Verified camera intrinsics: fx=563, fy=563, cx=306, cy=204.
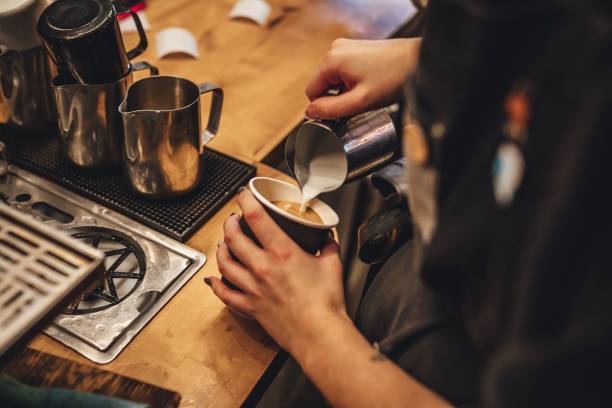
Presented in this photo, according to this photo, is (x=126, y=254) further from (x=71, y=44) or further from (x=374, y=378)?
(x=374, y=378)

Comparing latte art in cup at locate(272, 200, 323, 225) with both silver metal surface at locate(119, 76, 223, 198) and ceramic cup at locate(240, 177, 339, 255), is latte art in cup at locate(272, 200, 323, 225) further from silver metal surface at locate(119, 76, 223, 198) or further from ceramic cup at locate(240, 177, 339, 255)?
silver metal surface at locate(119, 76, 223, 198)

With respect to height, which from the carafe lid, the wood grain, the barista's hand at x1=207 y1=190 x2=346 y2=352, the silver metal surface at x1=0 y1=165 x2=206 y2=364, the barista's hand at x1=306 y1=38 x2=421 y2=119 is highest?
the carafe lid

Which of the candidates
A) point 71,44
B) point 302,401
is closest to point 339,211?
point 302,401

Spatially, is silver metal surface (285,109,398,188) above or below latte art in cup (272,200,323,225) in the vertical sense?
above

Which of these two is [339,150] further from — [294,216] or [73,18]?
[73,18]

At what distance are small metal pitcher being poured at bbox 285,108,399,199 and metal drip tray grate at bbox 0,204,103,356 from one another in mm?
414

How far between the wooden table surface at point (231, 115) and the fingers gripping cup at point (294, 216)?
97mm

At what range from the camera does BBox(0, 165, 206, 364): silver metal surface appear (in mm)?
867

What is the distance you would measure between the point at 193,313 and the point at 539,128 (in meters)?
A: 0.66

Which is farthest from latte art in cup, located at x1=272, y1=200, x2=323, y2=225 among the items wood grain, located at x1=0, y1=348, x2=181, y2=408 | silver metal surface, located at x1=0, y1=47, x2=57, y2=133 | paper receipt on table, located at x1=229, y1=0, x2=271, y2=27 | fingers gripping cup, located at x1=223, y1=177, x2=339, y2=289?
paper receipt on table, located at x1=229, y1=0, x2=271, y2=27

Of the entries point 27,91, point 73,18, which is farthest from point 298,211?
point 27,91

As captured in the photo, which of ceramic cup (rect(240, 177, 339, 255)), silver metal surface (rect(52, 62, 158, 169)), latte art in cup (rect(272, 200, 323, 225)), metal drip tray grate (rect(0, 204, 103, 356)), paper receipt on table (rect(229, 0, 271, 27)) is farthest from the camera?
paper receipt on table (rect(229, 0, 271, 27))

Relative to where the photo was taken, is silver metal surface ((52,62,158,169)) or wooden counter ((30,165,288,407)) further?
silver metal surface ((52,62,158,169))

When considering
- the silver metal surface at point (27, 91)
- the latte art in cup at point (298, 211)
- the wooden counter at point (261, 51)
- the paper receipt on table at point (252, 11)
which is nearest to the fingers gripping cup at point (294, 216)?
the latte art in cup at point (298, 211)
